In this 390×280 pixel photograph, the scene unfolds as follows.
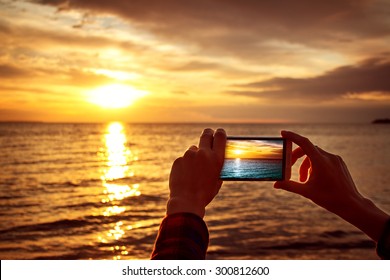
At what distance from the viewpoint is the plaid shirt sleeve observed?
1.18m

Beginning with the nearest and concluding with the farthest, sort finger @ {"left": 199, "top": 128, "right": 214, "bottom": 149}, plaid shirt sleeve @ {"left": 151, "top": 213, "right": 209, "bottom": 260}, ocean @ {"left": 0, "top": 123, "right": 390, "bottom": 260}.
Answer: plaid shirt sleeve @ {"left": 151, "top": 213, "right": 209, "bottom": 260} < finger @ {"left": 199, "top": 128, "right": 214, "bottom": 149} < ocean @ {"left": 0, "top": 123, "right": 390, "bottom": 260}

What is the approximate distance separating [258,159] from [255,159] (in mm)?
20

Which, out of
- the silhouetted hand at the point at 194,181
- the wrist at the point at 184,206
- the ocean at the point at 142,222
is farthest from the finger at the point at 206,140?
the ocean at the point at 142,222

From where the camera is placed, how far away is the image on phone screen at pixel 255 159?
5.27 feet

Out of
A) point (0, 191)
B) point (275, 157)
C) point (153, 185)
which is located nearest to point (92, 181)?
point (153, 185)

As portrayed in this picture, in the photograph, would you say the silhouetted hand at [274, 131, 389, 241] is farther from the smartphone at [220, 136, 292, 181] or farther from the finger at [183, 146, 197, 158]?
the finger at [183, 146, 197, 158]

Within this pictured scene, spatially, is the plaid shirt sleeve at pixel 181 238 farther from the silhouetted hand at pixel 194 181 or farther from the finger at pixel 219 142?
the finger at pixel 219 142

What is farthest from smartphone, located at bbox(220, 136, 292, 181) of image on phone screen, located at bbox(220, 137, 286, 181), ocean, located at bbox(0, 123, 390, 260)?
ocean, located at bbox(0, 123, 390, 260)

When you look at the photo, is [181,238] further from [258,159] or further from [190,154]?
[258,159]

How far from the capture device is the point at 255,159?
177cm

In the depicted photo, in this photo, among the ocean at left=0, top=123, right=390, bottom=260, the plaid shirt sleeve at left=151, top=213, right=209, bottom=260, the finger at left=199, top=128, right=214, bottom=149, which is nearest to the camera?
the plaid shirt sleeve at left=151, top=213, right=209, bottom=260

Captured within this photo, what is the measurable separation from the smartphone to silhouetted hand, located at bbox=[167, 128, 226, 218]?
0.92 feet
